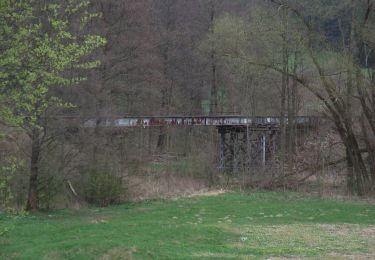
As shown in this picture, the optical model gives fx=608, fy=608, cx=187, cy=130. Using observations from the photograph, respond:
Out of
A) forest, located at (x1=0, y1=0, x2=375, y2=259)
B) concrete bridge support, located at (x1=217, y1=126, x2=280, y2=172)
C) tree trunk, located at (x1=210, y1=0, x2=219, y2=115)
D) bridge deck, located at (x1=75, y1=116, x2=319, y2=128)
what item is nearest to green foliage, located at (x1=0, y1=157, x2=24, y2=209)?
forest, located at (x1=0, y1=0, x2=375, y2=259)

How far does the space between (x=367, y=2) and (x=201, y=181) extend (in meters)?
12.3

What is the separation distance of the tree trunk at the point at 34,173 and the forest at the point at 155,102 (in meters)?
→ 0.04

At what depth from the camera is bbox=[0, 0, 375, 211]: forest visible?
40.0 ft

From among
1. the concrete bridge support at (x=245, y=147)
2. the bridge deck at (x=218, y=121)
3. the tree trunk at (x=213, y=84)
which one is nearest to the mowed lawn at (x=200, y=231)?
the concrete bridge support at (x=245, y=147)

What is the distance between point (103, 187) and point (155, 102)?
22.0 m

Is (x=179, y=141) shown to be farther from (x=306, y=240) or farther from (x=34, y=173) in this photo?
(x=306, y=240)

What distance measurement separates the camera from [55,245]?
541 inches

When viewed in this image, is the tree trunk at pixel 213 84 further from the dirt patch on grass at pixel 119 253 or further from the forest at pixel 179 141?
the dirt patch on grass at pixel 119 253

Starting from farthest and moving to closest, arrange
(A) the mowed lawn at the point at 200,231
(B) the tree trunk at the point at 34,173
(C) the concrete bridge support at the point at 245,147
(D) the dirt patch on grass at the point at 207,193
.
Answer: (C) the concrete bridge support at the point at 245,147, (D) the dirt patch on grass at the point at 207,193, (B) the tree trunk at the point at 34,173, (A) the mowed lawn at the point at 200,231

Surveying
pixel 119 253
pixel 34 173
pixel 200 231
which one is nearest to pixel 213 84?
pixel 34 173

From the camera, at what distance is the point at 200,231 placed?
51.6 ft

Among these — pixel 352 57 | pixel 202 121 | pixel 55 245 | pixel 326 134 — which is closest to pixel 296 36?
pixel 352 57

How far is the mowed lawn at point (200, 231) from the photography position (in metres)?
12.8

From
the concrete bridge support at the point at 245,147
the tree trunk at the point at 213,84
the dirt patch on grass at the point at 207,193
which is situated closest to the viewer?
the dirt patch on grass at the point at 207,193
